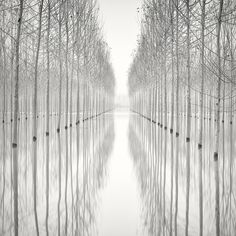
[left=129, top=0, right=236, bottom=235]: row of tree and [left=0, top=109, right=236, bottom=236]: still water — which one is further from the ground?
[left=129, top=0, right=236, bottom=235]: row of tree

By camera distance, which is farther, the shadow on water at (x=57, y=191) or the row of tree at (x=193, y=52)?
the row of tree at (x=193, y=52)

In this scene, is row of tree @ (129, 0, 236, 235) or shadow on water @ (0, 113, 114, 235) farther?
row of tree @ (129, 0, 236, 235)

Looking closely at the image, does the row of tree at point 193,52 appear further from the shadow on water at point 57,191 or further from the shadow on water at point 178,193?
the shadow on water at point 57,191

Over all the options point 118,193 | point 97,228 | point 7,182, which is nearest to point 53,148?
point 7,182

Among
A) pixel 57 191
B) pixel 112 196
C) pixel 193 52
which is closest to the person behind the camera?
pixel 112 196

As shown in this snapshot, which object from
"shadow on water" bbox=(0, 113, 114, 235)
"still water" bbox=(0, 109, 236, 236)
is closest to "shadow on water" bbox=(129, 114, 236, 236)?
"still water" bbox=(0, 109, 236, 236)

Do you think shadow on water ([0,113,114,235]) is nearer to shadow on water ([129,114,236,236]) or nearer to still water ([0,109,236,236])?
still water ([0,109,236,236])

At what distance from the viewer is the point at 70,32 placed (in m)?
18.5

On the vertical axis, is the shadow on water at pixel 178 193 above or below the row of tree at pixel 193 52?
below

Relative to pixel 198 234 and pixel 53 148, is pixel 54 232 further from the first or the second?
pixel 53 148

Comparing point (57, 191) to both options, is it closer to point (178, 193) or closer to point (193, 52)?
point (178, 193)

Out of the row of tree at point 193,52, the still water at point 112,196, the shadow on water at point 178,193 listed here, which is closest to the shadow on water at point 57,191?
the still water at point 112,196

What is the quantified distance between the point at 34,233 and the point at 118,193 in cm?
211

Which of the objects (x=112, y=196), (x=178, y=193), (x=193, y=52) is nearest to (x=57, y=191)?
(x=112, y=196)
